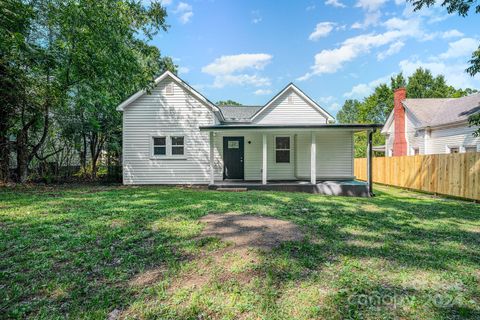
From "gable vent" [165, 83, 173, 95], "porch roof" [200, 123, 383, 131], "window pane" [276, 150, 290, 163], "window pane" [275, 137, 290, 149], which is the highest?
"gable vent" [165, 83, 173, 95]

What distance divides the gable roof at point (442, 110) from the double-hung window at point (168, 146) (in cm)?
1464

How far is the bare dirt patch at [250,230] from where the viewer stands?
12.5ft

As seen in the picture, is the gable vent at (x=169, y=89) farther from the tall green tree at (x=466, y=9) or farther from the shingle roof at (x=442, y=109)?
the shingle roof at (x=442, y=109)

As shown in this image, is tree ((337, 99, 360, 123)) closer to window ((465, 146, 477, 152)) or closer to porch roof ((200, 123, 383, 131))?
window ((465, 146, 477, 152))

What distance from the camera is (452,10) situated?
→ 9914 millimetres

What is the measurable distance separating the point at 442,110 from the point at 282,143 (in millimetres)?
13018

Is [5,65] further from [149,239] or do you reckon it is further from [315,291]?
[315,291]

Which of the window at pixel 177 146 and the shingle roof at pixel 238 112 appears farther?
the shingle roof at pixel 238 112

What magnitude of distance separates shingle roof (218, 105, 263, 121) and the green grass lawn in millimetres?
11313

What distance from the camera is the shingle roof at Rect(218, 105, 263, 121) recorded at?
1592 cm

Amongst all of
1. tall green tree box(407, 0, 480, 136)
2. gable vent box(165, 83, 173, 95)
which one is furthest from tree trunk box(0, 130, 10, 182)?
tall green tree box(407, 0, 480, 136)

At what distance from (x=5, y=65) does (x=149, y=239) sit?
9696 mm

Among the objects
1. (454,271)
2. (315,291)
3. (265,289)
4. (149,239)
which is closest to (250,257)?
(265,289)

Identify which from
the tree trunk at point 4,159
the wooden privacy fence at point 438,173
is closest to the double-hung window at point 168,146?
the tree trunk at point 4,159
